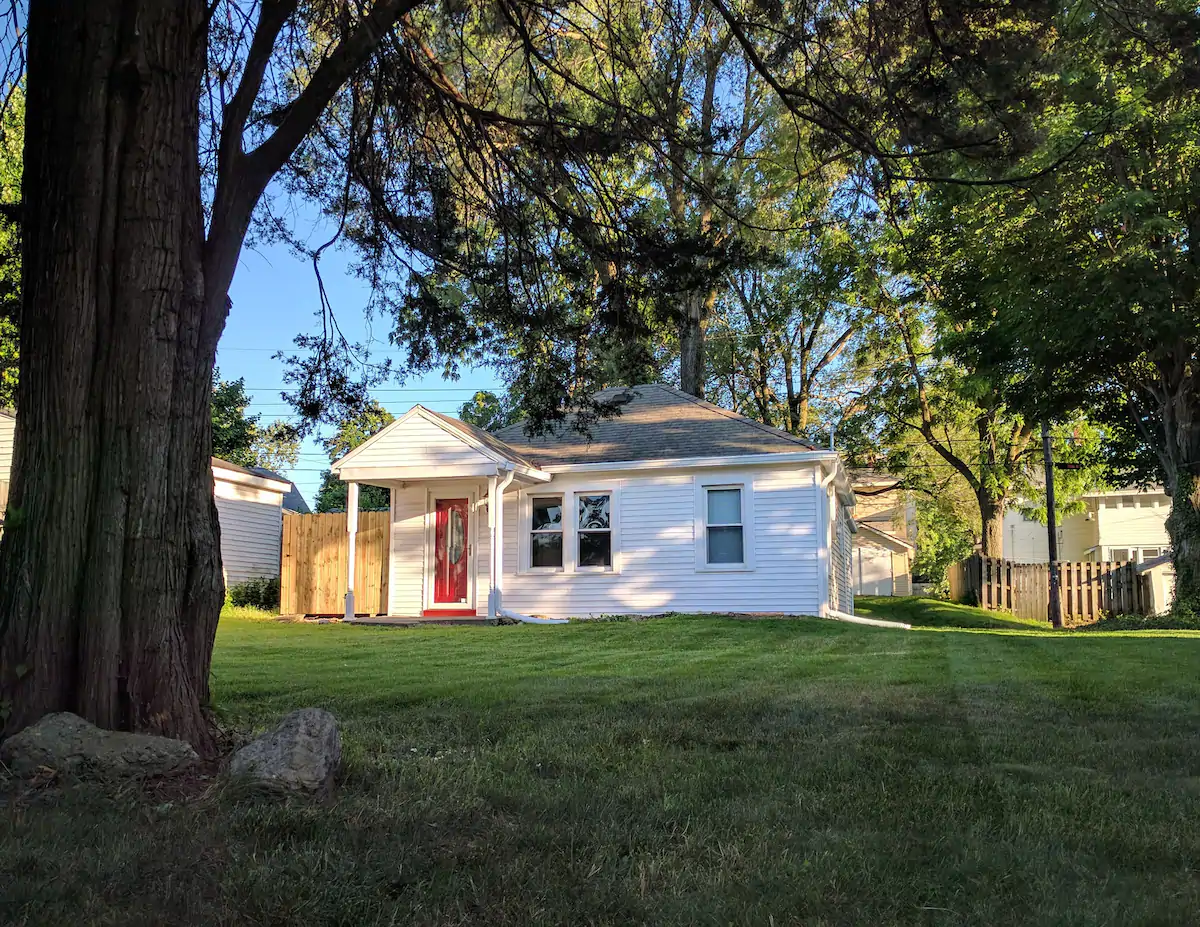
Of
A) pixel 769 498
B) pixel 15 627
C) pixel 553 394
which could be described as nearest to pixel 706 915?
pixel 15 627

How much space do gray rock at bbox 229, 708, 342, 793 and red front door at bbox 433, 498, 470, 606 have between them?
509 inches

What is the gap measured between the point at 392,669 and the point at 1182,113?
488 inches

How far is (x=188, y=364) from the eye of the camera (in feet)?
13.0

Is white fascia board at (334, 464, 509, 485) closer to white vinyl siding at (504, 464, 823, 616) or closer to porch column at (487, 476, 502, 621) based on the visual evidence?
porch column at (487, 476, 502, 621)

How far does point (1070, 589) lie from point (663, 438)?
11228 mm

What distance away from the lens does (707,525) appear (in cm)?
1538

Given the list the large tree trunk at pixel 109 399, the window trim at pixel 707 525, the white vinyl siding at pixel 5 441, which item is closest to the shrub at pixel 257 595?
the white vinyl siding at pixel 5 441

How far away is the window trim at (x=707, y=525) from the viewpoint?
15.1m

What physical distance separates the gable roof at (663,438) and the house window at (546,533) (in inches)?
30.0

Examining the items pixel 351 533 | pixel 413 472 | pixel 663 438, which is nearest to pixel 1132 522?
pixel 663 438

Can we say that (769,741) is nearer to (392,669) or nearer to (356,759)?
(356,759)

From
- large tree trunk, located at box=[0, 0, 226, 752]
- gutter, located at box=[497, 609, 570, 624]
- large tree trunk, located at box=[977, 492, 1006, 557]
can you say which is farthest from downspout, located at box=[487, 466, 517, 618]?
large tree trunk, located at box=[977, 492, 1006, 557]

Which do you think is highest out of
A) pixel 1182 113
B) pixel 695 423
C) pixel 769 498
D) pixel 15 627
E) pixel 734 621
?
pixel 1182 113

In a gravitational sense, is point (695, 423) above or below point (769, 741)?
above
